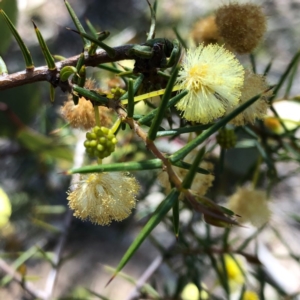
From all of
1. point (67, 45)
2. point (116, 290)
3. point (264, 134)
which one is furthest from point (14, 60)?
point (264, 134)

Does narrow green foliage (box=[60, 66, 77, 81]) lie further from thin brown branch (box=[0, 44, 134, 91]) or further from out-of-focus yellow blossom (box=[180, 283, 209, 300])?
out-of-focus yellow blossom (box=[180, 283, 209, 300])

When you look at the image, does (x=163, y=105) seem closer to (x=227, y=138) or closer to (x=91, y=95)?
(x=91, y=95)

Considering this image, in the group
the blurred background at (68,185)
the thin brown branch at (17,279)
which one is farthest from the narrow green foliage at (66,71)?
the thin brown branch at (17,279)

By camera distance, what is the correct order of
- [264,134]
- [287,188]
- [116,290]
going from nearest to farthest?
[264,134] → [116,290] → [287,188]

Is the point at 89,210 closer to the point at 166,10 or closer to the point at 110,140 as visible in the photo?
the point at 110,140

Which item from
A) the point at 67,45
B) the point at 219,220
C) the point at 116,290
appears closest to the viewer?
the point at 219,220

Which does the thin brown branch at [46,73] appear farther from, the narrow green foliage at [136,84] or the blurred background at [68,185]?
the blurred background at [68,185]
